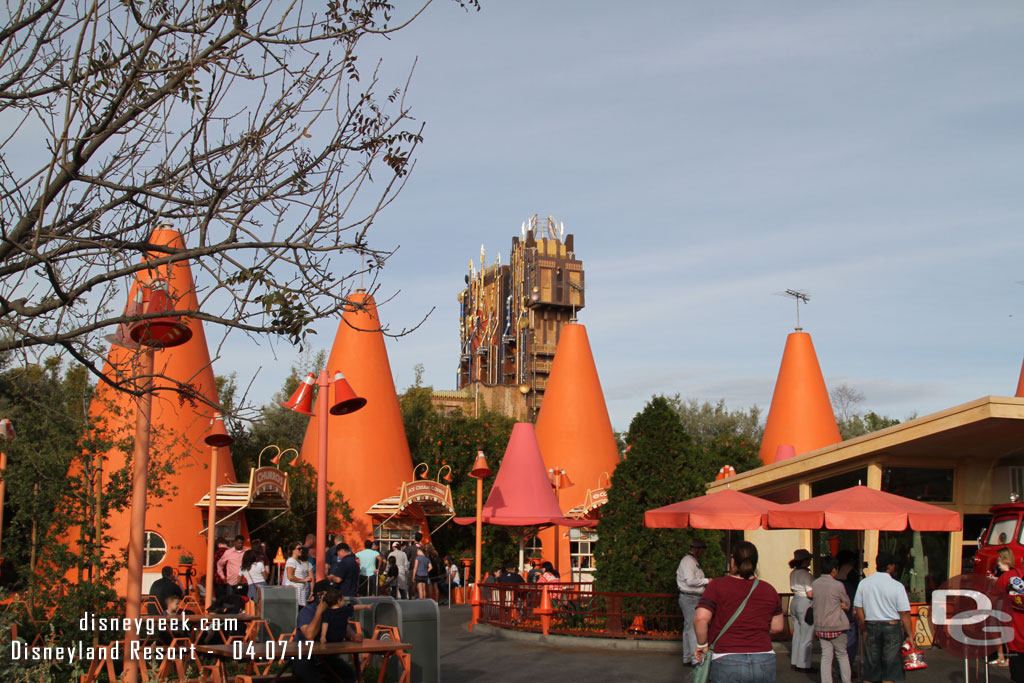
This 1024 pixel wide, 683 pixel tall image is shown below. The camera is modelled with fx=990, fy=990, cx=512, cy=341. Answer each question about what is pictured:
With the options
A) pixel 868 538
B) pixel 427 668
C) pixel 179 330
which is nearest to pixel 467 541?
pixel 868 538

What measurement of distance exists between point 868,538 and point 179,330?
30.5ft

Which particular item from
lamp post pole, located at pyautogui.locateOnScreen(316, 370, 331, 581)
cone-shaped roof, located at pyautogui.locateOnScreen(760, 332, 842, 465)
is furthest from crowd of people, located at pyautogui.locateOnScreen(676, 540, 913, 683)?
cone-shaped roof, located at pyautogui.locateOnScreen(760, 332, 842, 465)

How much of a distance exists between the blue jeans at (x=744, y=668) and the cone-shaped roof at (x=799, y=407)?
18492mm

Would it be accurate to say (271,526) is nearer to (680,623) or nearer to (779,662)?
(680,623)

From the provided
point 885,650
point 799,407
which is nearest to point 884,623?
point 885,650

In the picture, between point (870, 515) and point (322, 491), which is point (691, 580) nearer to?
point (870, 515)

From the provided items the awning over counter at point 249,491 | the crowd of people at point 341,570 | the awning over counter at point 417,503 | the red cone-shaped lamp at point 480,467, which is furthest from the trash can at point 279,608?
the awning over counter at point 417,503

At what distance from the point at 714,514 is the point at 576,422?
13.0m

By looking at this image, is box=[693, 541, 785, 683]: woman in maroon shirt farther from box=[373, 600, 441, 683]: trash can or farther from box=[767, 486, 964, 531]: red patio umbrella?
box=[767, 486, 964, 531]: red patio umbrella

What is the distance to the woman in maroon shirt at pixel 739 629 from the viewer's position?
17.6 ft

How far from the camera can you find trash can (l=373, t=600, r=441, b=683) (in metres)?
8.48

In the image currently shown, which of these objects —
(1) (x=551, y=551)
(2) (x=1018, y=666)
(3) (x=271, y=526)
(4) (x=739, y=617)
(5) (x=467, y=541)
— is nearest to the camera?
(4) (x=739, y=617)

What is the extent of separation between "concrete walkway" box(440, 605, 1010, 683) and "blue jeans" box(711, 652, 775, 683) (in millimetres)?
4227

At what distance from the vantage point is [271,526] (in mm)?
20500
